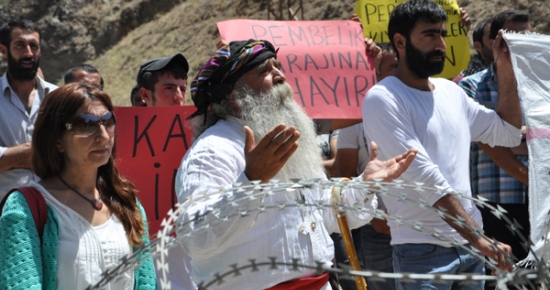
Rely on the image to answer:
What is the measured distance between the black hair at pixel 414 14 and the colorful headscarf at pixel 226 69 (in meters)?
0.89

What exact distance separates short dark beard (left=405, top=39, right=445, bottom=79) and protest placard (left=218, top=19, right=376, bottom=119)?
52.5 inches

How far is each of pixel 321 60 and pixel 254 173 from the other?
9.64 feet

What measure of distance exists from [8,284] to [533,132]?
9.39 ft

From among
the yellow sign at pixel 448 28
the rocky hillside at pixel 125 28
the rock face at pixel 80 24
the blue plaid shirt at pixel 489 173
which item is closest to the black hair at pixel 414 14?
the blue plaid shirt at pixel 489 173

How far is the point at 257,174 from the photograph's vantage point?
2.68m

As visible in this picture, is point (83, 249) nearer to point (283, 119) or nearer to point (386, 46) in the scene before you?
point (283, 119)

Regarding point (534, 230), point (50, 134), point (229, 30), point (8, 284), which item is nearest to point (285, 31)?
point (229, 30)

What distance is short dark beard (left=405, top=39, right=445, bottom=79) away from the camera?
3.86m

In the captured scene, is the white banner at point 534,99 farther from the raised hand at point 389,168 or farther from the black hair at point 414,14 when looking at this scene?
the raised hand at point 389,168

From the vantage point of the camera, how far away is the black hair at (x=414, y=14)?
3.94m

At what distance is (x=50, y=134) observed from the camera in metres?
3.09

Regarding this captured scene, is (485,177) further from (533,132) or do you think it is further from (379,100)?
(379,100)

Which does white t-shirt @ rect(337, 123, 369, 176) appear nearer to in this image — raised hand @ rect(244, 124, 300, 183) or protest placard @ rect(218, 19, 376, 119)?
protest placard @ rect(218, 19, 376, 119)

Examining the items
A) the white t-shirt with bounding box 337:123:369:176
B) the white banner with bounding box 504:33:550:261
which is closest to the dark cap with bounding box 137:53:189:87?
the white t-shirt with bounding box 337:123:369:176
